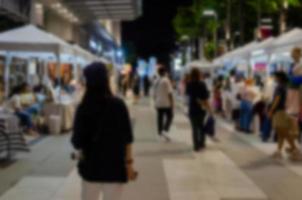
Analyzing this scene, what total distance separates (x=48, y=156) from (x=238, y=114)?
9145 mm

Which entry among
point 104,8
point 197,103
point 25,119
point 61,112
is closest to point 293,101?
point 197,103

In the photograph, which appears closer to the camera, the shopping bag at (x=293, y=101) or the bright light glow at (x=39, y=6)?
the shopping bag at (x=293, y=101)

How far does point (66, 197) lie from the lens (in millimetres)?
9578

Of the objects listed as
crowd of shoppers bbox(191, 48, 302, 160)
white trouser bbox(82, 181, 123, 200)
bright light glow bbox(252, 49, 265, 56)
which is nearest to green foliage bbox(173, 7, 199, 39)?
bright light glow bbox(252, 49, 265, 56)

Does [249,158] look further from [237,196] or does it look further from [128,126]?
[128,126]

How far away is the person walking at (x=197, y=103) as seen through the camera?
15.2 metres

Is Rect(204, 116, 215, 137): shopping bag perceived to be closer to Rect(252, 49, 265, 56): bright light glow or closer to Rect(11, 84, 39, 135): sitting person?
Rect(11, 84, 39, 135): sitting person

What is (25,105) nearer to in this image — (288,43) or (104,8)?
(288,43)

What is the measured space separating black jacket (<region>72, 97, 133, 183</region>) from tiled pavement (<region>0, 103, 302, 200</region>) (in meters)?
3.89

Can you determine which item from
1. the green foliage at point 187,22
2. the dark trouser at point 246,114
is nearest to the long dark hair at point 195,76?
the dark trouser at point 246,114

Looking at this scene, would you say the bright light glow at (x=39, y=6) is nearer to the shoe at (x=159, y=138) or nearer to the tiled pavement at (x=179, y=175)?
the shoe at (x=159, y=138)

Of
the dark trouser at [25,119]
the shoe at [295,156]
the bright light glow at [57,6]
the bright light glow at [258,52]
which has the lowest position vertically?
the shoe at [295,156]

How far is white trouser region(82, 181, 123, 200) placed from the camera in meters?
5.65

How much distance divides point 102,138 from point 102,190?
1.31ft
